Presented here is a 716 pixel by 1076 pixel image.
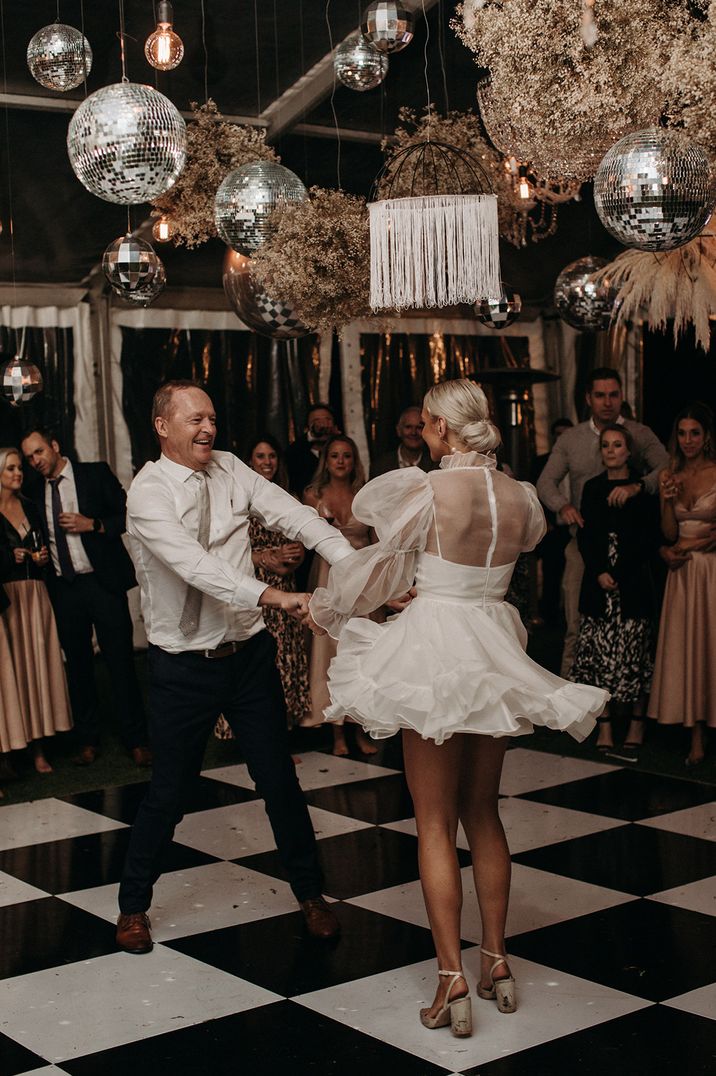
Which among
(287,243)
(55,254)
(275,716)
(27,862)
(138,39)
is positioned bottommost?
(27,862)

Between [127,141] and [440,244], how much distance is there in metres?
1.04

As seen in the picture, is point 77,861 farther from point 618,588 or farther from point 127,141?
point 618,588

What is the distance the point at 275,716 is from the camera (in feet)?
12.1

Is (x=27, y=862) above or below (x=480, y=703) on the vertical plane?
below

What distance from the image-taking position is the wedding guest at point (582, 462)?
639cm

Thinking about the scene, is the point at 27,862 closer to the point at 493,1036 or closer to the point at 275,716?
the point at 275,716

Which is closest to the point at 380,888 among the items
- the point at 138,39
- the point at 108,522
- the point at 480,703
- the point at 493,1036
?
the point at 493,1036

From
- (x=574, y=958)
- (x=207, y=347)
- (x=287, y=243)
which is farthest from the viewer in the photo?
(x=207, y=347)

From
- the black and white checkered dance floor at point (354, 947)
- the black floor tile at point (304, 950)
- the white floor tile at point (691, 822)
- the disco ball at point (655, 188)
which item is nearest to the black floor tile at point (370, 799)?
the black and white checkered dance floor at point (354, 947)

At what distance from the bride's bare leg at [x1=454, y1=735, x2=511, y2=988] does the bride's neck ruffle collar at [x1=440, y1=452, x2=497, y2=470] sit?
0.66 m

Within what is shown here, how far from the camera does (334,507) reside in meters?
6.07

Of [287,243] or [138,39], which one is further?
[138,39]

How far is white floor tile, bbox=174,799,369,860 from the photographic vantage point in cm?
464

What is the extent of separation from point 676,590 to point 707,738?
70 centimetres
